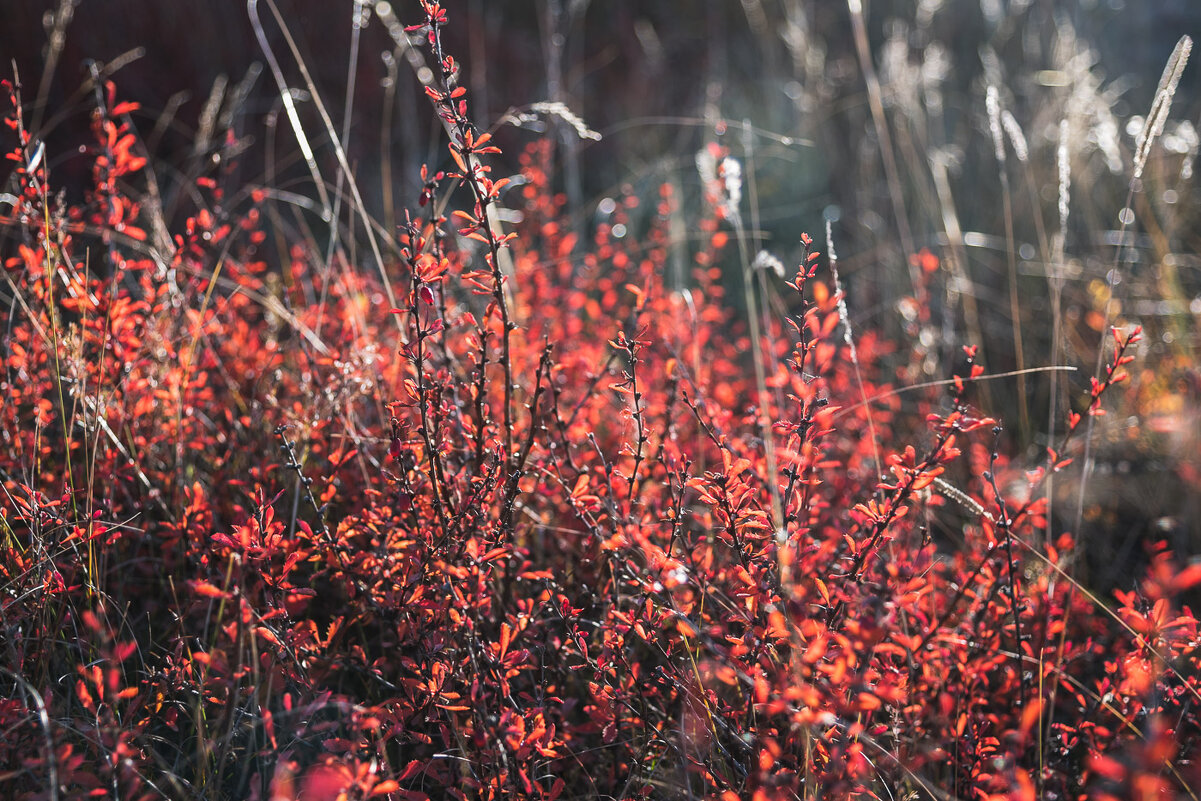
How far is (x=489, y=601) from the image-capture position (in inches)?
46.7

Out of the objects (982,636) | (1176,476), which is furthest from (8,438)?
(1176,476)

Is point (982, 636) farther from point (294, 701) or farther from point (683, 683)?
point (294, 701)

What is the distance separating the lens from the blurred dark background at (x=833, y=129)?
7.90 ft

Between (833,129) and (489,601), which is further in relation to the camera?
(833,129)

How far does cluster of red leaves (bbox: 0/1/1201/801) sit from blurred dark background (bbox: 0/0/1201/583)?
466 mm

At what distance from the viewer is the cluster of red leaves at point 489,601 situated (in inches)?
41.4

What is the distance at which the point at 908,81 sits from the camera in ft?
10.3

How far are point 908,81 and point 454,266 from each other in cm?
197

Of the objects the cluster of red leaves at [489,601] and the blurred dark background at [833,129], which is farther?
the blurred dark background at [833,129]

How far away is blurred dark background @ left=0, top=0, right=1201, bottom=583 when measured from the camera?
2.41 meters

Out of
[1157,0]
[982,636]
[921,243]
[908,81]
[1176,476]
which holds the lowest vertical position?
[1176,476]

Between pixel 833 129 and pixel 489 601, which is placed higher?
pixel 833 129

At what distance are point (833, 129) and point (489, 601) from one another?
A: 4.23 metres

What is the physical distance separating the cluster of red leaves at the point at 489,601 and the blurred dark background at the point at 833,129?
47 cm
